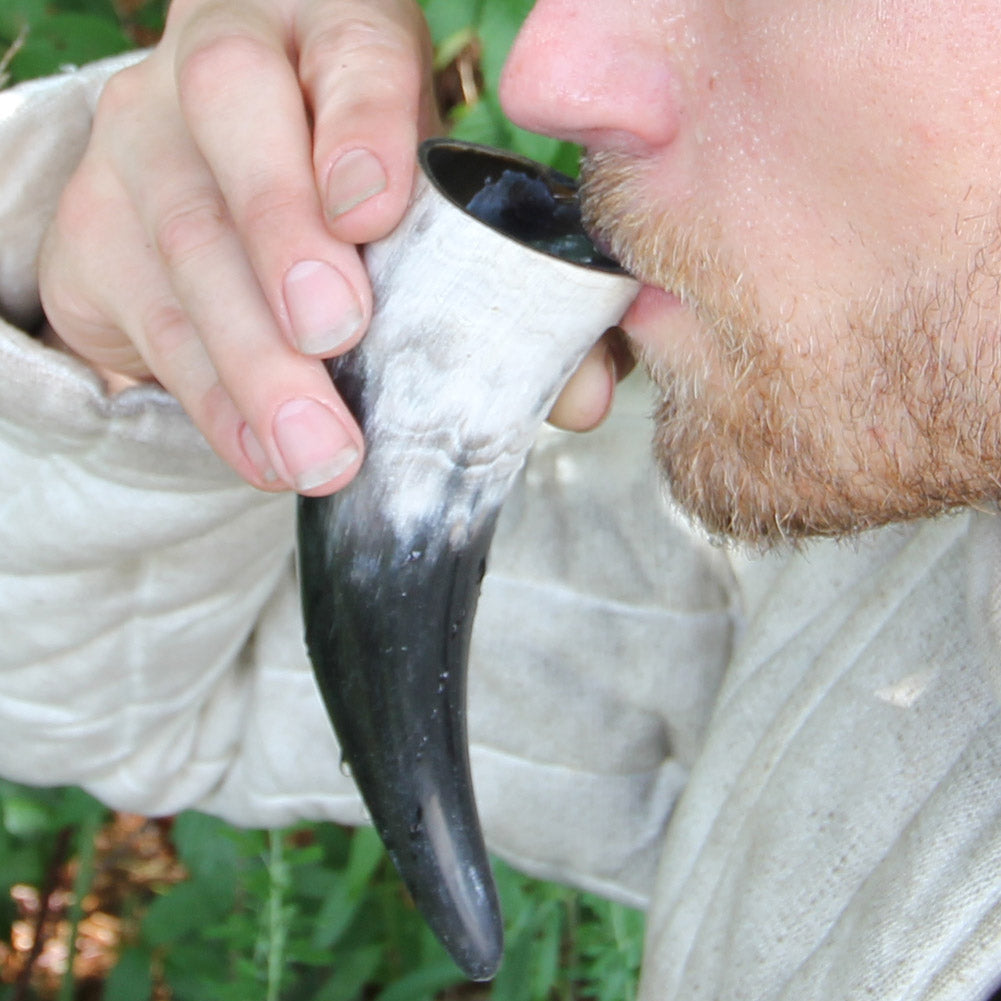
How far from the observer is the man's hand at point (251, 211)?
0.78 metres

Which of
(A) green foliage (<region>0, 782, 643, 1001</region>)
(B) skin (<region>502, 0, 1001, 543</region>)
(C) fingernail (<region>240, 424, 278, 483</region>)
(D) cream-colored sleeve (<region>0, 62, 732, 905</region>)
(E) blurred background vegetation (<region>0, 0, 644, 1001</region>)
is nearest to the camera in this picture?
(B) skin (<region>502, 0, 1001, 543</region>)

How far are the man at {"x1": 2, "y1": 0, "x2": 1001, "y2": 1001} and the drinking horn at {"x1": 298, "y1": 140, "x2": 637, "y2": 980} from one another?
0.11 ft

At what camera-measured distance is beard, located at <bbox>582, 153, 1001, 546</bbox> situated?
81 centimetres

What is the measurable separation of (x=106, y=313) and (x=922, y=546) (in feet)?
2.61

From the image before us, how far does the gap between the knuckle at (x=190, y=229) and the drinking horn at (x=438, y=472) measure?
6.3 inches

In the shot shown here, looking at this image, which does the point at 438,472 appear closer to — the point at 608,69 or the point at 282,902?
the point at 608,69

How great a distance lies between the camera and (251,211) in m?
0.82

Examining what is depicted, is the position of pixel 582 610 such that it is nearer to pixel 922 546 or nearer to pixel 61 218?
pixel 922 546

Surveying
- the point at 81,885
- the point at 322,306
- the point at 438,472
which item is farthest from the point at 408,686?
the point at 81,885

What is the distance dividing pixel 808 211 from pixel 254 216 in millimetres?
398

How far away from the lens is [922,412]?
2.78 feet

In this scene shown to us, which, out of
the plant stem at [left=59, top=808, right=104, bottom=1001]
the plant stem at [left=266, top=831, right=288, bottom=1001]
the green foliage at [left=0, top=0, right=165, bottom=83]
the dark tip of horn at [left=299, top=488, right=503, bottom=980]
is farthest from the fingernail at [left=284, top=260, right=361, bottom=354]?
the plant stem at [left=59, top=808, right=104, bottom=1001]

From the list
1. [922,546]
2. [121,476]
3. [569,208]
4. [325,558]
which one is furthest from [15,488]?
[922,546]

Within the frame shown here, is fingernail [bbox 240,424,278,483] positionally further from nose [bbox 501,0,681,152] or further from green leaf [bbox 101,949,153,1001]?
green leaf [bbox 101,949,153,1001]
